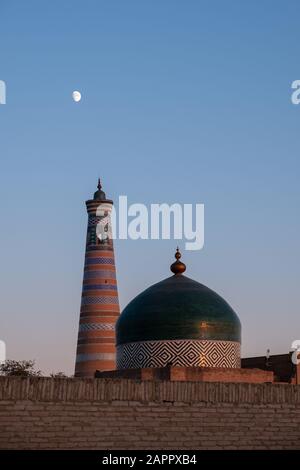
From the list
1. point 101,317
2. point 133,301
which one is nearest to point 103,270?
point 101,317

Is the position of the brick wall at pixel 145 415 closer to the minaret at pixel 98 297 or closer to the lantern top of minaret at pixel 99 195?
the minaret at pixel 98 297

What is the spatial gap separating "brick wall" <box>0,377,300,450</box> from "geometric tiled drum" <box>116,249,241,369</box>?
38.2ft

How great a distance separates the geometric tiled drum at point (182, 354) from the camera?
1134 inches

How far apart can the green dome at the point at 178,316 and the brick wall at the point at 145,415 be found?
11907 mm

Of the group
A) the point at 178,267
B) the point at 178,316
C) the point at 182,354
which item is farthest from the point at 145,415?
the point at 178,267

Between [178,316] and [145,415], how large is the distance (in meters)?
13.6

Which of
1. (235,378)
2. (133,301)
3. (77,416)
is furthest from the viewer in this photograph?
(133,301)

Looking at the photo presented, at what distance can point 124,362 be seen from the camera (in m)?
30.2

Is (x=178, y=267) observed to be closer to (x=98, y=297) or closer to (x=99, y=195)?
(x=98, y=297)

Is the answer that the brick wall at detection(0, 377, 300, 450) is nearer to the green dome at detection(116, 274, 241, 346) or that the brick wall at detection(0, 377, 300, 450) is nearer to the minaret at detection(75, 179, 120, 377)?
the green dome at detection(116, 274, 241, 346)

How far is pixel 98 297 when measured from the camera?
45.0 m
